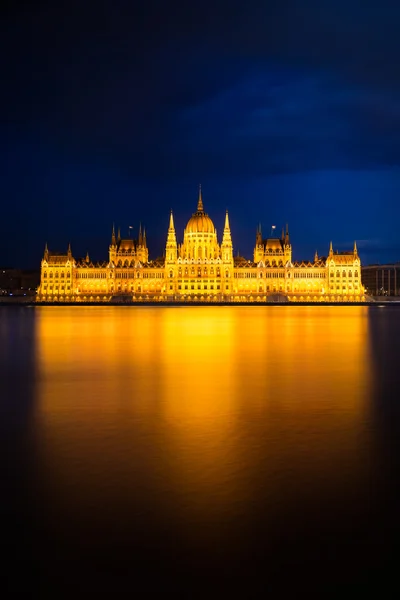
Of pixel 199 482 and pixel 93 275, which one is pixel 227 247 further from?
pixel 199 482

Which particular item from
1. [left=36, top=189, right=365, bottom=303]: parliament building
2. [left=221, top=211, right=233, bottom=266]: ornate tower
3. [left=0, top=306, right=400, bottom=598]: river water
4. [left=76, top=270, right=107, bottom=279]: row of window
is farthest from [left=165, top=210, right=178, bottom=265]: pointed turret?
[left=0, top=306, right=400, bottom=598]: river water

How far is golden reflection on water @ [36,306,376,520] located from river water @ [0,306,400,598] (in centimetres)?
5

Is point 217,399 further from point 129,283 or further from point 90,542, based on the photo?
point 129,283

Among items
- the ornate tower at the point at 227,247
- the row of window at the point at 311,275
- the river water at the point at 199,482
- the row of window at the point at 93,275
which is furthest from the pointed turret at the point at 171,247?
the river water at the point at 199,482

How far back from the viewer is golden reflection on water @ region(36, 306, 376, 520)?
956 centimetres

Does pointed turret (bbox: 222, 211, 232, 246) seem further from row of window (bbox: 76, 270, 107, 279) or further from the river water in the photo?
the river water

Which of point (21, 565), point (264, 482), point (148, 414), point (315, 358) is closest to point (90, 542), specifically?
point (21, 565)

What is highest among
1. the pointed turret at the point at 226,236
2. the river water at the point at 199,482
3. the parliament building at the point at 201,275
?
the pointed turret at the point at 226,236

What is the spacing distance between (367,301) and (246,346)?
12414 cm

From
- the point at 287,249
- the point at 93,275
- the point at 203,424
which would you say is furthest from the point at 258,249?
the point at 203,424

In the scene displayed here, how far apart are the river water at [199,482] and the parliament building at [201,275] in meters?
138

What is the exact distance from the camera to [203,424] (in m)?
13.9

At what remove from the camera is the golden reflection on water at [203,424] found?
956cm

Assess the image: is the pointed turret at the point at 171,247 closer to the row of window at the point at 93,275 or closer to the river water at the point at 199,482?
the row of window at the point at 93,275
